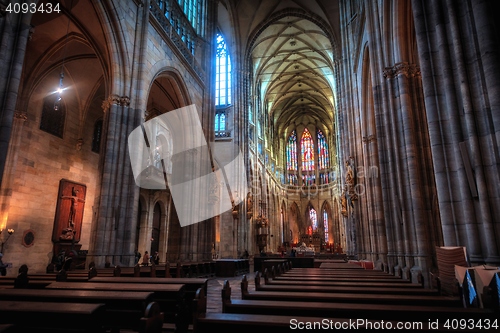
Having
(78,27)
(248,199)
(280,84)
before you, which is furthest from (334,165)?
(78,27)

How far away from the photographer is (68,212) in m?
15.2

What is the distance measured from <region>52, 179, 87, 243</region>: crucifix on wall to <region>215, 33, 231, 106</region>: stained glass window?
46.5 ft

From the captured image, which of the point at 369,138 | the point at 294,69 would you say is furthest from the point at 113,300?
the point at 294,69

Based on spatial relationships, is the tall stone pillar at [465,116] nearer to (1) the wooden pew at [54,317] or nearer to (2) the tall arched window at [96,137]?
(1) the wooden pew at [54,317]

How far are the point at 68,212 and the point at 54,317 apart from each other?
48.6 feet

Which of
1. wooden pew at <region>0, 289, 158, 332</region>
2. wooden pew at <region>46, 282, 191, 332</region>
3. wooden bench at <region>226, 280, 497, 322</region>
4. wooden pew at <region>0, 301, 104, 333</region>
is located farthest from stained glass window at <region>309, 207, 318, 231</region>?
wooden pew at <region>0, 301, 104, 333</region>

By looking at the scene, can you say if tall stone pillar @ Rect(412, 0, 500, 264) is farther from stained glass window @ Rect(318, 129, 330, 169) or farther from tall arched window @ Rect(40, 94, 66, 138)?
stained glass window @ Rect(318, 129, 330, 169)

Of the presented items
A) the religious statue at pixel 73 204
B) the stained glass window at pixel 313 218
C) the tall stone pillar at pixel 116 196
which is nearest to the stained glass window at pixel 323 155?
the stained glass window at pixel 313 218

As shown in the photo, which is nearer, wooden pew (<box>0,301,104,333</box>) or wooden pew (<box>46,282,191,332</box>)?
wooden pew (<box>0,301,104,333</box>)

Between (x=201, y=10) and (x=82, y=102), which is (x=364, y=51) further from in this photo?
(x=82, y=102)

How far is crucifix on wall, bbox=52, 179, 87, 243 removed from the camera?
14727 millimetres

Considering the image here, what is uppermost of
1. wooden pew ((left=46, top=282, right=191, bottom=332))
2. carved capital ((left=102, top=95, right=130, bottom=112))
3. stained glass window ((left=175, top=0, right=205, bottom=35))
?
stained glass window ((left=175, top=0, right=205, bottom=35))

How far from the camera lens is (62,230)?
1481 centimetres

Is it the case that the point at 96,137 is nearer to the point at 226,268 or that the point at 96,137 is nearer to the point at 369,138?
the point at 226,268
